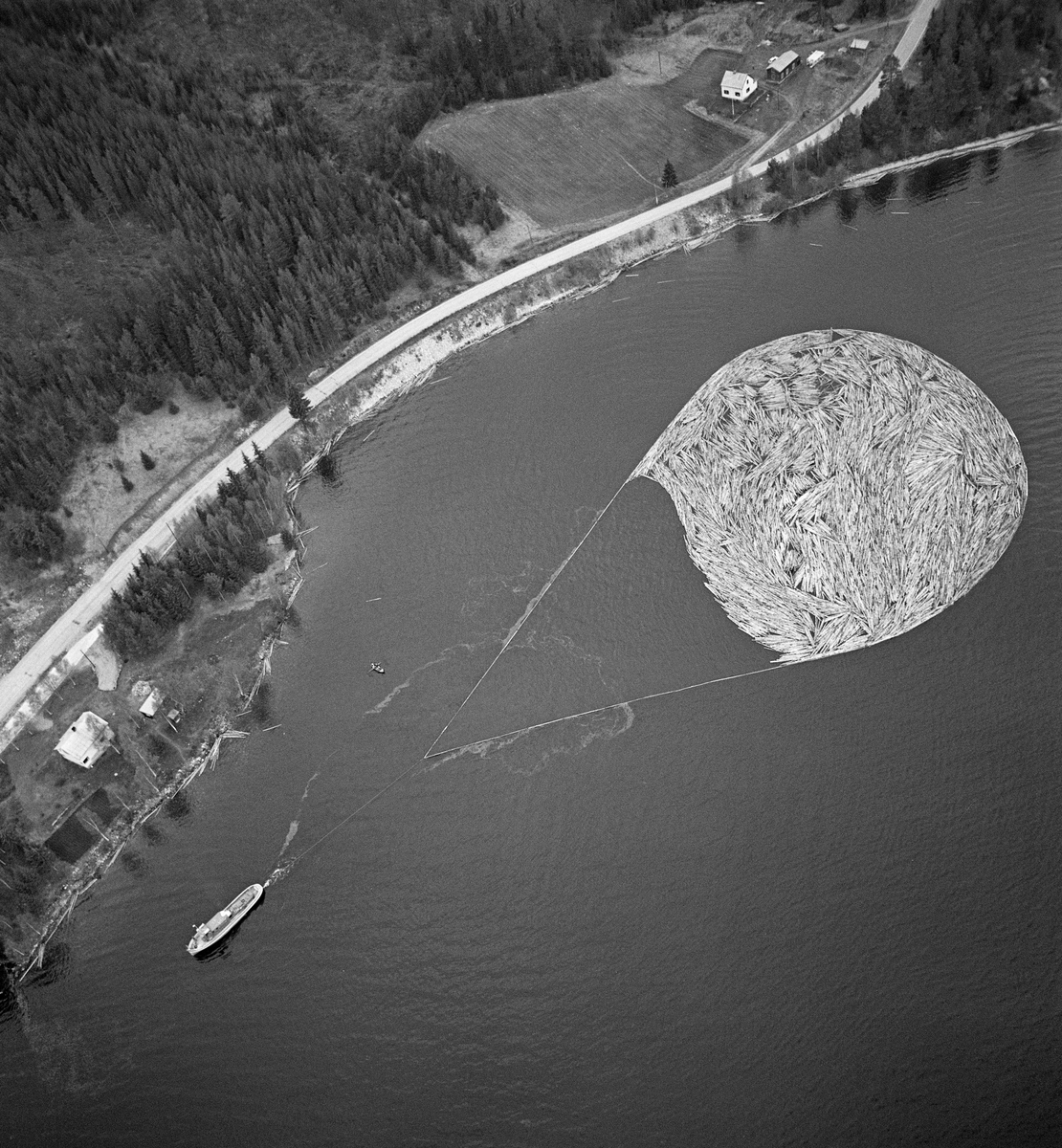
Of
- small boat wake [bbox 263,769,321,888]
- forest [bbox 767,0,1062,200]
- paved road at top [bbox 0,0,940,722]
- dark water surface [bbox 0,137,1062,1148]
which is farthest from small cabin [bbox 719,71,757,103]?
small boat wake [bbox 263,769,321,888]

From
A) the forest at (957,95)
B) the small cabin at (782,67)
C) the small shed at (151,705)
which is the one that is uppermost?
the small cabin at (782,67)

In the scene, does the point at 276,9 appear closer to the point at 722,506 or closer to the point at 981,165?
the point at 981,165

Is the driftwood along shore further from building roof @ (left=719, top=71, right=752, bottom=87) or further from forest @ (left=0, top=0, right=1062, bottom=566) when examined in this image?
building roof @ (left=719, top=71, right=752, bottom=87)

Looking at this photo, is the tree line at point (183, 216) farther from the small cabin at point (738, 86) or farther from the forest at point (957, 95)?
the forest at point (957, 95)

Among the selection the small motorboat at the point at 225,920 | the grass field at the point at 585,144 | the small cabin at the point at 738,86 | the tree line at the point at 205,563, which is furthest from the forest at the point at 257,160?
the small motorboat at the point at 225,920

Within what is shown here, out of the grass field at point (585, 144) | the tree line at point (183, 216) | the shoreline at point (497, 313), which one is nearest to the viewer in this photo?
the shoreline at point (497, 313)

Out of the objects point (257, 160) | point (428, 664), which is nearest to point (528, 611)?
point (428, 664)

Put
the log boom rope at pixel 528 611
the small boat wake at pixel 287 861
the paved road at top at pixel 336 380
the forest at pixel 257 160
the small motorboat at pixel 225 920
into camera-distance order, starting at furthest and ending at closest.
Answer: the forest at pixel 257 160, the paved road at top at pixel 336 380, the log boom rope at pixel 528 611, the small boat wake at pixel 287 861, the small motorboat at pixel 225 920

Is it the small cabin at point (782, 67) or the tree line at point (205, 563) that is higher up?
the small cabin at point (782, 67)

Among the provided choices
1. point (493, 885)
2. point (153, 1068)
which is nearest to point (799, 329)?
point (493, 885)
